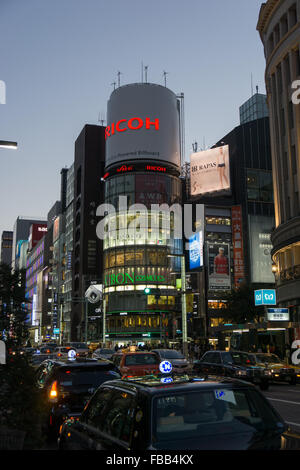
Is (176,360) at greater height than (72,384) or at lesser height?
lesser

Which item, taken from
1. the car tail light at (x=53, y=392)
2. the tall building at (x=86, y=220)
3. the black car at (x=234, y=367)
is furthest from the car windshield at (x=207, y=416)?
the tall building at (x=86, y=220)

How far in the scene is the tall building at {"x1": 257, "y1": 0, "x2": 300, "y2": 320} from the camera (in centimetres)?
3772

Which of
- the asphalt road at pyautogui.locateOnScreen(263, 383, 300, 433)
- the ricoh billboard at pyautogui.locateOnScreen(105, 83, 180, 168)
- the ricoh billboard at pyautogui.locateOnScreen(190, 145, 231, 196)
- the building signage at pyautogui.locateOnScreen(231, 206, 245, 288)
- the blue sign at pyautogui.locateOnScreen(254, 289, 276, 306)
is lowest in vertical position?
the asphalt road at pyautogui.locateOnScreen(263, 383, 300, 433)

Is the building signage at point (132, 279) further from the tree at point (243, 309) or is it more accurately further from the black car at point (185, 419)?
the black car at point (185, 419)

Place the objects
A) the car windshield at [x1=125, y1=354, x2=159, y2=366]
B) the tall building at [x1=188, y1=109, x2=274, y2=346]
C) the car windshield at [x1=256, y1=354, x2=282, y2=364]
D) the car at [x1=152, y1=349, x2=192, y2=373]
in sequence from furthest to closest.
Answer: the tall building at [x1=188, y1=109, x2=274, y2=346] → the car at [x1=152, y1=349, x2=192, y2=373] → the car windshield at [x1=256, y1=354, x2=282, y2=364] → the car windshield at [x1=125, y1=354, x2=159, y2=366]

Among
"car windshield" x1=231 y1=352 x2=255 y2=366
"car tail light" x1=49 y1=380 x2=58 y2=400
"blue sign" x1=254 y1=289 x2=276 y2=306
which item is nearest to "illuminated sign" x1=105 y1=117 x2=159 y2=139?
"blue sign" x1=254 y1=289 x2=276 y2=306

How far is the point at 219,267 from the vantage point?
275 ft

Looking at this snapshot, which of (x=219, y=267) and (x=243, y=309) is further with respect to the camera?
(x=219, y=267)

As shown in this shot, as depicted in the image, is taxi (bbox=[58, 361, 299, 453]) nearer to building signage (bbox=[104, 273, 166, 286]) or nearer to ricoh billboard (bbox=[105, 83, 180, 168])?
building signage (bbox=[104, 273, 166, 286])

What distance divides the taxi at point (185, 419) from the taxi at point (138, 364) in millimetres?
12984

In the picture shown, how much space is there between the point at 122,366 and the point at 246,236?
73325mm

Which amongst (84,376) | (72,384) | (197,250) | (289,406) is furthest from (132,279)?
(72,384)

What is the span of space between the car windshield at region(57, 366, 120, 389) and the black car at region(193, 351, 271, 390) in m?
11.0

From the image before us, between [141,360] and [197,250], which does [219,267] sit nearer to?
[197,250]
